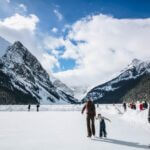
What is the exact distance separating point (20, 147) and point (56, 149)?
1526mm

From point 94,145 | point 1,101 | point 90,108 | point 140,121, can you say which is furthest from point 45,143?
point 1,101

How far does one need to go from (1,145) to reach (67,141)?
2986 mm

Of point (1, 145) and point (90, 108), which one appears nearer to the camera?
point (1, 145)

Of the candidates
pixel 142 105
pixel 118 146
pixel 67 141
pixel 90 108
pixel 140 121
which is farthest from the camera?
pixel 142 105

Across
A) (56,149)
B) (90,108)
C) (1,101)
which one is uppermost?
(1,101)

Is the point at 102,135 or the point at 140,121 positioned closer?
the point at 102,135

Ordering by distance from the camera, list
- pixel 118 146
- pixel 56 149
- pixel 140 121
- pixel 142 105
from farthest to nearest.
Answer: pixel 142 105
pixel 140 121
pixel 118 146
pixel 56 149

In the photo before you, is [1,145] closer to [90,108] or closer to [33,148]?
[33,148]

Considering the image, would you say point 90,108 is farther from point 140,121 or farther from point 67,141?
point 140,121

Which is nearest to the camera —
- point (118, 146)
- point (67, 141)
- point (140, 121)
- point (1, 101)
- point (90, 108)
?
point (118, 146)

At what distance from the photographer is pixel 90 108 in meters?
14.8

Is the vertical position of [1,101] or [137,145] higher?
[1,101]

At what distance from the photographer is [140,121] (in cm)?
2578

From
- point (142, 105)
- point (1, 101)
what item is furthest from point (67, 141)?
point (1, 101)
